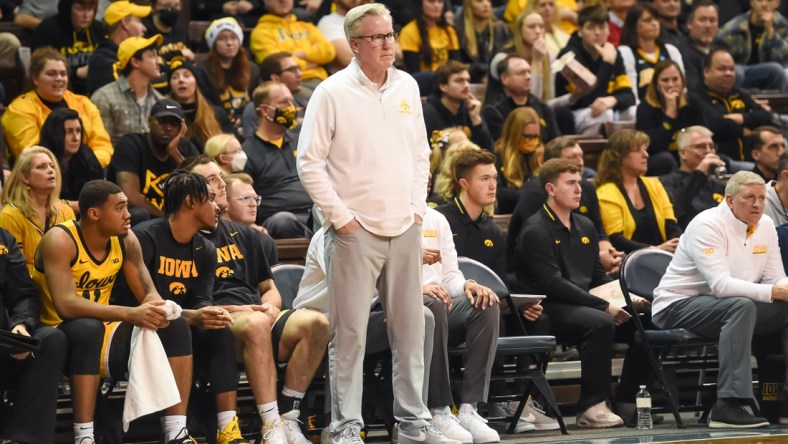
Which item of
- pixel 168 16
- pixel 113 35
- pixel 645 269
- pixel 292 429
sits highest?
pixel 168 16

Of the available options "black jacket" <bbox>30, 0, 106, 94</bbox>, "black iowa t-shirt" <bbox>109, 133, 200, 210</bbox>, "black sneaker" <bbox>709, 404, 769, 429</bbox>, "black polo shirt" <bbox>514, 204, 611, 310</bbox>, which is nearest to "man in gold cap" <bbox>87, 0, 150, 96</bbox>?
"black jacket" <bbox>30, 0, 106, 94</bbox>

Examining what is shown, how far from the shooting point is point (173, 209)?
233 inches

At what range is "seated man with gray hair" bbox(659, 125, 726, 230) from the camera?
28.4ft

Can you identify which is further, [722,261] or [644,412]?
[722,261]

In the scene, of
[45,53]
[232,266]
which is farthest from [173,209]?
[45,53]

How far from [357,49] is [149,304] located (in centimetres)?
138

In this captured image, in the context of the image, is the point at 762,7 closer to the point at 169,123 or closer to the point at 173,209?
the point at 169,123

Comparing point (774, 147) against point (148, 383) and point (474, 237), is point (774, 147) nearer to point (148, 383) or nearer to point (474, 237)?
point (474, 237)

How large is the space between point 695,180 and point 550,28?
2819mm

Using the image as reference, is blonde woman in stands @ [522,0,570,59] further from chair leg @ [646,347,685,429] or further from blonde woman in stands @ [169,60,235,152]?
chair leg @ [646,347,685,429]

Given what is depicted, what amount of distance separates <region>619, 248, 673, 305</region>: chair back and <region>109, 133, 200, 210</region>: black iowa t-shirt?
2.61 meters

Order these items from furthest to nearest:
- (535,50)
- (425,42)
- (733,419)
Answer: (425,42)
(535,50)
(733,419)

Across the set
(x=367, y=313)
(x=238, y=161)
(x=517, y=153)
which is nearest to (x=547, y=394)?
(x=367, y=313)

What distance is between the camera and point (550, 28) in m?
11.0
